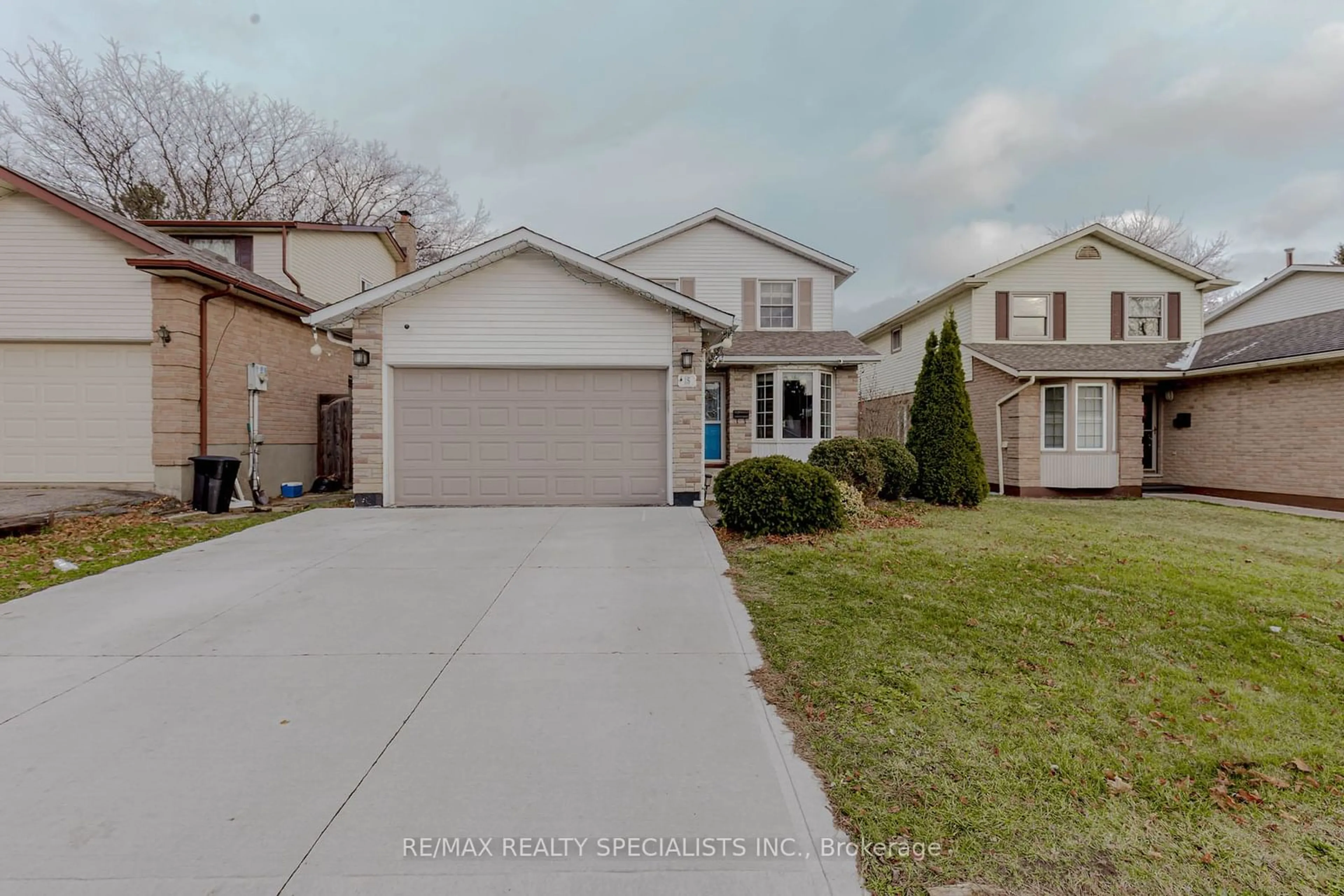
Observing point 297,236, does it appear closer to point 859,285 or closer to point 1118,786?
point 1118,786

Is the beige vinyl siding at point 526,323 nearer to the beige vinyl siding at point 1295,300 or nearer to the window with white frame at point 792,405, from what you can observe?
the window with white frame at point 792,405

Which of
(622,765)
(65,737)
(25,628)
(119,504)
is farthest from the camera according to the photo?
(119,504)

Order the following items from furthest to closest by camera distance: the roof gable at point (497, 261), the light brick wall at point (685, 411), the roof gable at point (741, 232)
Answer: the roof gable at point (741, 232) < the light brick wall at point (685, 411) < the roof gable at point (497, 261)

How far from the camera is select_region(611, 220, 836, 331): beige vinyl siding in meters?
15.1

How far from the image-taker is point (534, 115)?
19.2 meters

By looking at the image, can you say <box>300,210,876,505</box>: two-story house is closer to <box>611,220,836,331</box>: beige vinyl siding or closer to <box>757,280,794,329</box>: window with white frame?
<box>611,220,836,331</box>: beige vinyl siding

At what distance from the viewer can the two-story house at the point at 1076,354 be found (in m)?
13.1

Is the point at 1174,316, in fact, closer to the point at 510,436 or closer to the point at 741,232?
the point at 741,232

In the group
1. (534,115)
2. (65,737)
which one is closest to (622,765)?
(65,737)

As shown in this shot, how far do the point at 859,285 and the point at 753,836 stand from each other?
115 feet

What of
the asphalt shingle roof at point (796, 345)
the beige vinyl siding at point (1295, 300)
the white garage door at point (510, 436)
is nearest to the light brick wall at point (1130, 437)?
the asphalt shingle roof at point (796, 345)

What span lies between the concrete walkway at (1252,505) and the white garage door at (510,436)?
12.4m

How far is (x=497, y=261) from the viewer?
945cm

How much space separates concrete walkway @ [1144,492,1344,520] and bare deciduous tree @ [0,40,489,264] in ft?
86.4
